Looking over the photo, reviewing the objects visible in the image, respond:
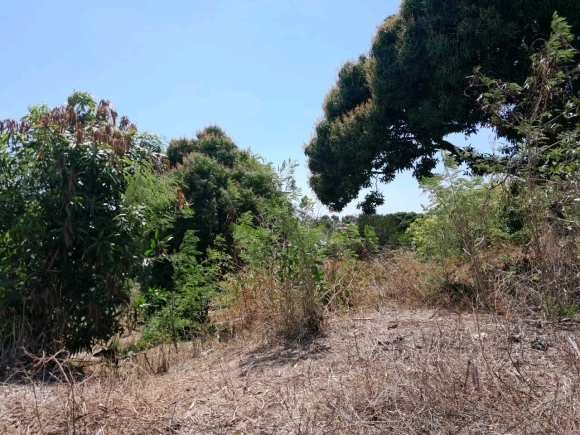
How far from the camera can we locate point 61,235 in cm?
467

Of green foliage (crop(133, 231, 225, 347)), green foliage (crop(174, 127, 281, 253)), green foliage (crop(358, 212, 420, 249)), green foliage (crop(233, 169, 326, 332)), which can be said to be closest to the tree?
green foliage (crop(358, 212, 420, 249))

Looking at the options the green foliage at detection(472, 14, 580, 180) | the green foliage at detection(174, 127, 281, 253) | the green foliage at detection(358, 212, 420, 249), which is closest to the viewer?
the green foliage at detection(472, 14, 580, 180)

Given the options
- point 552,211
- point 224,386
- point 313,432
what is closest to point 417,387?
point 313,432

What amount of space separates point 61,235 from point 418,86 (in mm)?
6830

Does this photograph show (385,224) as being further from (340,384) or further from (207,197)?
(340,384)

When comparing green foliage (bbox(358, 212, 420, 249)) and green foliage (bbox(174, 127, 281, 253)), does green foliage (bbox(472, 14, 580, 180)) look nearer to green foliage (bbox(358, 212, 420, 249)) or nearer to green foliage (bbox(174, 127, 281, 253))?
green foliage (bbox(174, 127, 281, 253))

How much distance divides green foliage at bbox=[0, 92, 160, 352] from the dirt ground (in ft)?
2.39

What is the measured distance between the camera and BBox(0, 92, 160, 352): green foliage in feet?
15.5

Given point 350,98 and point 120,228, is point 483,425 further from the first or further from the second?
point 350,98

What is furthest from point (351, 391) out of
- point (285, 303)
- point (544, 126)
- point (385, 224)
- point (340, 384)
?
point (385, 224)

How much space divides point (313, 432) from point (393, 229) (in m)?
10.1

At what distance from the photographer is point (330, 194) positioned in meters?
11.2

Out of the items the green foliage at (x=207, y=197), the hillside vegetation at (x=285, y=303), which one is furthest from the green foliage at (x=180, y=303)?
the green foliage at (x=207, y=197)

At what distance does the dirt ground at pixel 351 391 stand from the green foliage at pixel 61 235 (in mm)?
728
